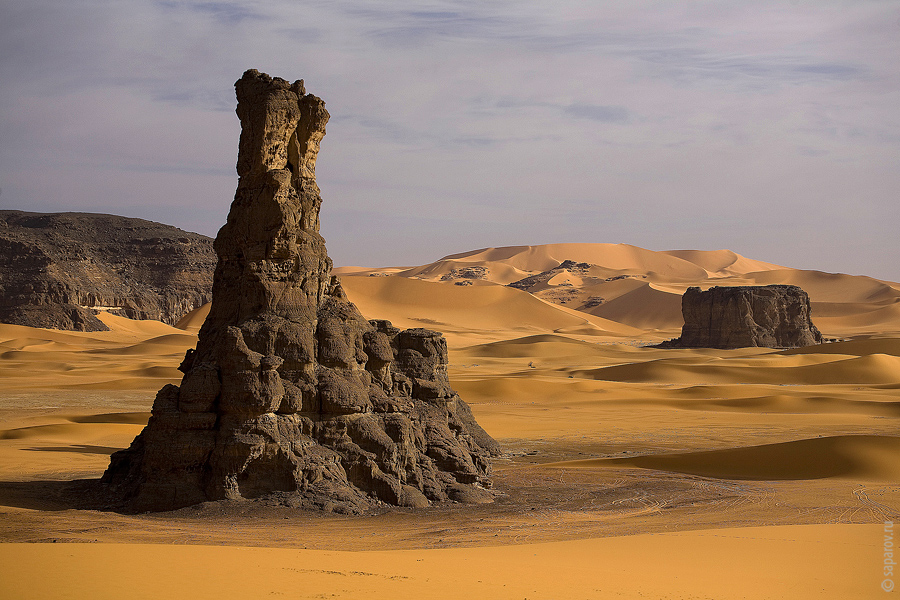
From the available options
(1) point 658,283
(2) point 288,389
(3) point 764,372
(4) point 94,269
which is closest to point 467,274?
(1) point 658,283

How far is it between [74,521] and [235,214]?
219 inches

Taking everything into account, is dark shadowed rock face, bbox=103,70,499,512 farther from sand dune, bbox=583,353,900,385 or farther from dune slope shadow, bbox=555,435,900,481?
sand dune, bbox=583,353,900,385

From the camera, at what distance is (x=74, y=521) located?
1123cm

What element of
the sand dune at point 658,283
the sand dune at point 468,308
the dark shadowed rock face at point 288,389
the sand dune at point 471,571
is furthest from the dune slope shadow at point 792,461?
the sand dune at point 468,308

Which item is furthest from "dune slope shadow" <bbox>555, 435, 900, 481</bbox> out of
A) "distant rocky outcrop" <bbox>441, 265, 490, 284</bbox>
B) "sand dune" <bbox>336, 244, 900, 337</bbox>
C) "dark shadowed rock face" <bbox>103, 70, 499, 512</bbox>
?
"distant rocky outcrop" <bbox>441, 265, 490, 284</bbox>

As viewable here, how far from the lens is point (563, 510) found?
1355 centimetres

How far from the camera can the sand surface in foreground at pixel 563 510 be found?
7.55 m

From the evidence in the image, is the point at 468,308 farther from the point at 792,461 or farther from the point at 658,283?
the point at 792,461

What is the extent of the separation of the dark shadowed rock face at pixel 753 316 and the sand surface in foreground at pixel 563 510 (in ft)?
39.7

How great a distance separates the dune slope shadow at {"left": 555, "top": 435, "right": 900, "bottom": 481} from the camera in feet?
58.4

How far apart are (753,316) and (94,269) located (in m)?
63.5

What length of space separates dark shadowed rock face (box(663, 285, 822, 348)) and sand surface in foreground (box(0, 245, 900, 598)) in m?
12.1

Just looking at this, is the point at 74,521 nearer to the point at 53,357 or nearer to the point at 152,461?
the point at 152,461

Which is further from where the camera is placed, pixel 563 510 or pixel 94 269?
pixel 94 269
